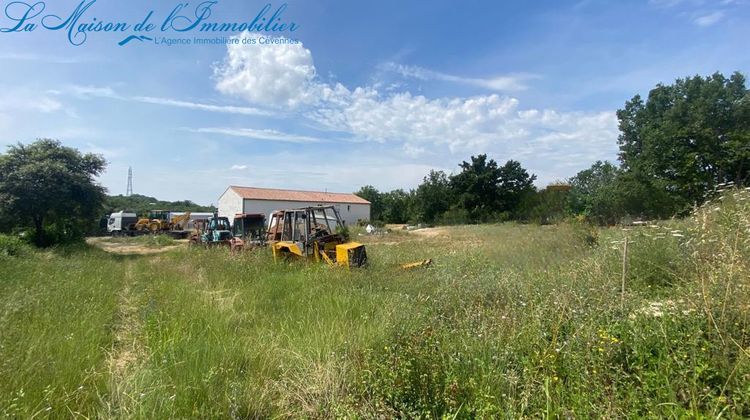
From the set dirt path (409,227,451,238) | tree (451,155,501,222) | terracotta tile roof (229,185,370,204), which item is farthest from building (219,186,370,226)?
tree (451,155,501,222)

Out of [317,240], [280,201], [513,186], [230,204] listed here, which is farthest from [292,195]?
[317,240]

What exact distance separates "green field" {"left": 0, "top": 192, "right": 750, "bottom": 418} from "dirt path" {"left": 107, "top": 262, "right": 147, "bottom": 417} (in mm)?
21

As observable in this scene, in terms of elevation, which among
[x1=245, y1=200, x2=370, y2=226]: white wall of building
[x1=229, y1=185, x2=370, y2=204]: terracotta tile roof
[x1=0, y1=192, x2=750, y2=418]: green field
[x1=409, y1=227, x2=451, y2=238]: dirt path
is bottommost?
[x1=409, y1=227, x2=451, y2=238]: dirt path

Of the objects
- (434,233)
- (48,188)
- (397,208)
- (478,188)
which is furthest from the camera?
(397,208)

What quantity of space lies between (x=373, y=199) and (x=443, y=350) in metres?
55.4

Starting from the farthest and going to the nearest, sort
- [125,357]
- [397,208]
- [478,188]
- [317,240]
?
1. [397,208]
2. [478,188]
3. [317,240]
4. [125,357]

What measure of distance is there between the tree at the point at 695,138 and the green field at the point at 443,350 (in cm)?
2735

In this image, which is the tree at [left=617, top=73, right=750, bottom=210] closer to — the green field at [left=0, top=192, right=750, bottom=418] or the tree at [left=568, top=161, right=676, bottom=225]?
the tree at [left=568, top=161, right=676, bottom=225]

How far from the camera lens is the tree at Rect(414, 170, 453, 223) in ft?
138

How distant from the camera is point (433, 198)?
139 ft

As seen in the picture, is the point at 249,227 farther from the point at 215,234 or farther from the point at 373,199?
the point at 373,199

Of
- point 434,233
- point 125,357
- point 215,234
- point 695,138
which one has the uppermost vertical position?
point 695,138

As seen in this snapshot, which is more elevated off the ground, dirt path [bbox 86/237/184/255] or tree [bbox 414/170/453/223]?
tree [bbox 414/170/453/223]

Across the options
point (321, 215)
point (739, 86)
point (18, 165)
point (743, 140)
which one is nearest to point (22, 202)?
point (18, 165)
